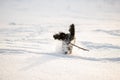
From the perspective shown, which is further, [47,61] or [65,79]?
[47,61]

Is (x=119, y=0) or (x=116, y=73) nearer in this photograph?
(x=116, y=73)

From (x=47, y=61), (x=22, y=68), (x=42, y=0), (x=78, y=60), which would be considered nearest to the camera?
(x=22, y=68)

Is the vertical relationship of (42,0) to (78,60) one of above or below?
above

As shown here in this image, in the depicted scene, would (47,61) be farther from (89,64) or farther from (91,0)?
(91,0)

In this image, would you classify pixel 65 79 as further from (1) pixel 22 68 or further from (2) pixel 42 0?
(2) pixel 42 0

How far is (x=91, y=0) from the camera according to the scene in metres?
36.4

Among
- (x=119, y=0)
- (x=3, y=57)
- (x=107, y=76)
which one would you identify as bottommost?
(x=107, y=76)

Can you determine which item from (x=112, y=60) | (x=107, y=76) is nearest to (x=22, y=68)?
(x=107, y=76)

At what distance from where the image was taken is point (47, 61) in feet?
12.1

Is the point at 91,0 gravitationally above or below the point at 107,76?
above

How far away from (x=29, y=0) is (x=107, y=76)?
1380 inches

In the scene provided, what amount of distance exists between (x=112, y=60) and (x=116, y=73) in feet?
2.87

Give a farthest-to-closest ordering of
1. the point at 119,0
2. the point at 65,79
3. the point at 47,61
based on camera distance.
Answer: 1. the point at 119,0
2. the point at 47,61
3. the point at 65,79

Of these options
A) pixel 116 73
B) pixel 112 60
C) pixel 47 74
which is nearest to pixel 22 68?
pixel 47 74
